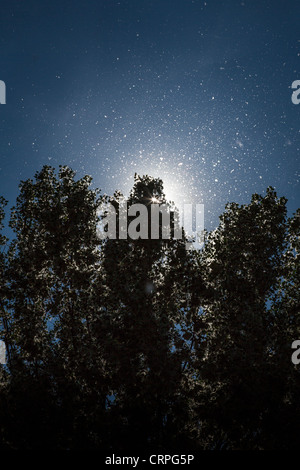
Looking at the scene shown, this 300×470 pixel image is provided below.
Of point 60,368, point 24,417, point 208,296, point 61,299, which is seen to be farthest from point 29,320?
point 208,296

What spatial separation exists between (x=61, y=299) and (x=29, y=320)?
2.35 meters

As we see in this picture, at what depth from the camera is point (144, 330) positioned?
1767cm

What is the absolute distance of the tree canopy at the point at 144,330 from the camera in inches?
665

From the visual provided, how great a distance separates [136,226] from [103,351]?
788cm

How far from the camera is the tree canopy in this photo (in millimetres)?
16891

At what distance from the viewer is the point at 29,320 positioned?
20828 millimetres

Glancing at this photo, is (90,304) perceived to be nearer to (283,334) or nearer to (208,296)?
(208,296)
